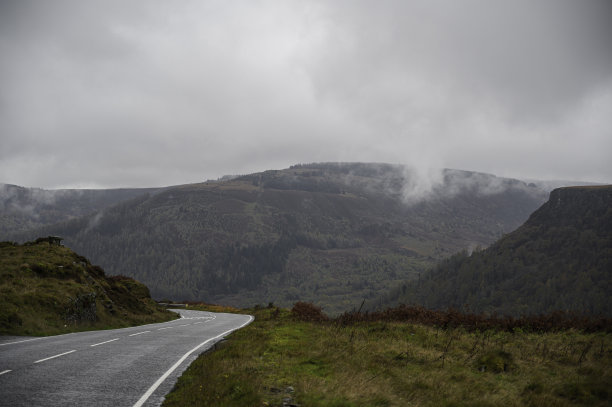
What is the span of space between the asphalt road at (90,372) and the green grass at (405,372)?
2.92 ft

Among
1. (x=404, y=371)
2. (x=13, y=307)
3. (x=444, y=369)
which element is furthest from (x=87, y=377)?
(x=13, y=307)

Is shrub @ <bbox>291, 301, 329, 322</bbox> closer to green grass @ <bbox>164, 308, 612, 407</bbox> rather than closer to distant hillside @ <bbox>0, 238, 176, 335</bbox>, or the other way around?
green grass @ <bbox>164, 308, 612, 407</bbox>

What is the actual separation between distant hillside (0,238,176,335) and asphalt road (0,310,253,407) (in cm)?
586

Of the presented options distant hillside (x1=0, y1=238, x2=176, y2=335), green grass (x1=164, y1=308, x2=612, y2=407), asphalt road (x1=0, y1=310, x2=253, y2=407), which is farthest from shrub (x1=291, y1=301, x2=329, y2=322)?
distant hillside (x1=0, y1=238, x2=176, y2=335)

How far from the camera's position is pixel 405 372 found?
→ 11.6 meters

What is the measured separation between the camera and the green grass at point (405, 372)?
29.4ft

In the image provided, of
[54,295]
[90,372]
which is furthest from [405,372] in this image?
[54,295]

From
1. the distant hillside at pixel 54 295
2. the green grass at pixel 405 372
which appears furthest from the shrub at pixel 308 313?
the distant hillside at pixel 54 295

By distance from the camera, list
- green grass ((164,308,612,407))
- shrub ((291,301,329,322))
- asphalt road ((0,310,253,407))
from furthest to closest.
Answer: shrub ((291,301,329,322)) → green grass ((164,308,612,407)) → asphalt road ((0,310,253,407))

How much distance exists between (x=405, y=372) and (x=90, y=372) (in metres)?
9.30

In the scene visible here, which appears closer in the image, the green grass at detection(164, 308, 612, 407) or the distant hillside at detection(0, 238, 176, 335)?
the green grass at detection(164, 308, 612, 407)

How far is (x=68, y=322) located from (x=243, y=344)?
15.7 metres

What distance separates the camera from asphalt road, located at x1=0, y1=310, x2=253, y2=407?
8759 millimetres

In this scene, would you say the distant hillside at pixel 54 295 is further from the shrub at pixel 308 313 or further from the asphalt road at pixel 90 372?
the shrub at pixel 308 313
